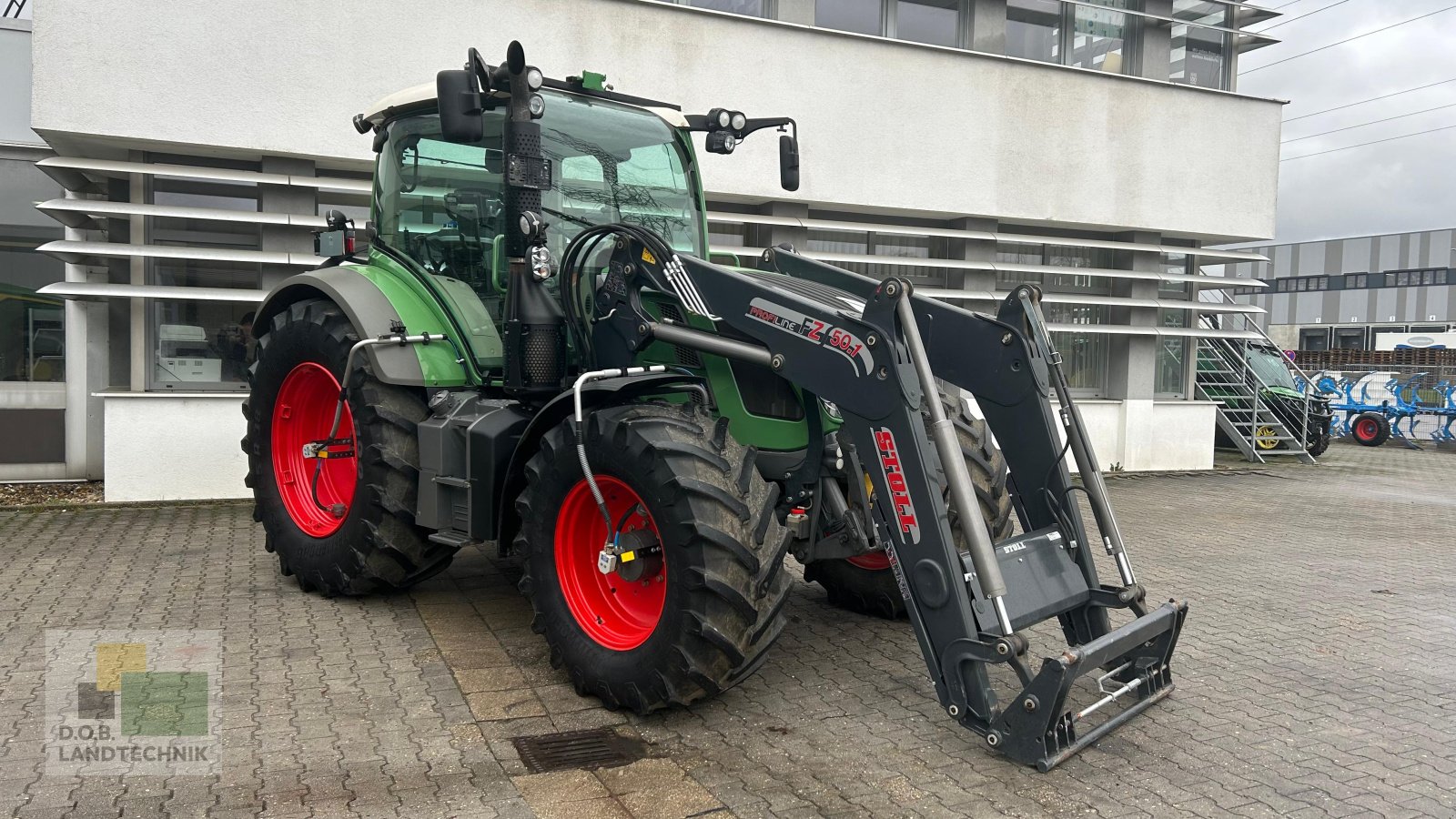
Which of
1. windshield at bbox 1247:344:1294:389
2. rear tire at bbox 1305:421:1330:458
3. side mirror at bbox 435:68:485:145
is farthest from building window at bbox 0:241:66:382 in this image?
rear tire at bbox 1305:421:1330:458

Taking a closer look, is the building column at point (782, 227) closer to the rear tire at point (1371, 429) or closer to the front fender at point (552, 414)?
the front fender at point (552, 414)

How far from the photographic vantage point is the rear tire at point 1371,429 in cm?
2044

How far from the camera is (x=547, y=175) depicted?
5117mm

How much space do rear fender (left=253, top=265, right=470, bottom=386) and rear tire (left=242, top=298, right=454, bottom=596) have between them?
0.15 meters

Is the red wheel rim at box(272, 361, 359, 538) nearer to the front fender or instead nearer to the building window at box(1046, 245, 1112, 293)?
the front fender

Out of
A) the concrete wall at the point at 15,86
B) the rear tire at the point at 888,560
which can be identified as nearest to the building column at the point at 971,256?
the rear tire at the point at 888,560

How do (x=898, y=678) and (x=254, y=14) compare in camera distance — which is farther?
(x=254, y=14)

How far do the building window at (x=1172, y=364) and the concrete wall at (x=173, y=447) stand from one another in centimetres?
1068

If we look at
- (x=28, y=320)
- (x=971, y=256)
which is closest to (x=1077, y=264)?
(x=971, y=256)

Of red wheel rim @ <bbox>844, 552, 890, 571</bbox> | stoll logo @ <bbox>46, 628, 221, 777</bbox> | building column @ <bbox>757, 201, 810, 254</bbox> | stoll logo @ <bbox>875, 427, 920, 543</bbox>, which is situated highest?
building column @ <bbox>757, 201, 810, 254</bbox>

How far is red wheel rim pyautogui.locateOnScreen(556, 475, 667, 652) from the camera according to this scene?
4.52m

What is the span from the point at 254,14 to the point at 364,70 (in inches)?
35.7

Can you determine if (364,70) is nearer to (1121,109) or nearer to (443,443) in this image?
(443,443)

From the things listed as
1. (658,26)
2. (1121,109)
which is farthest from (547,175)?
(1121,109)
